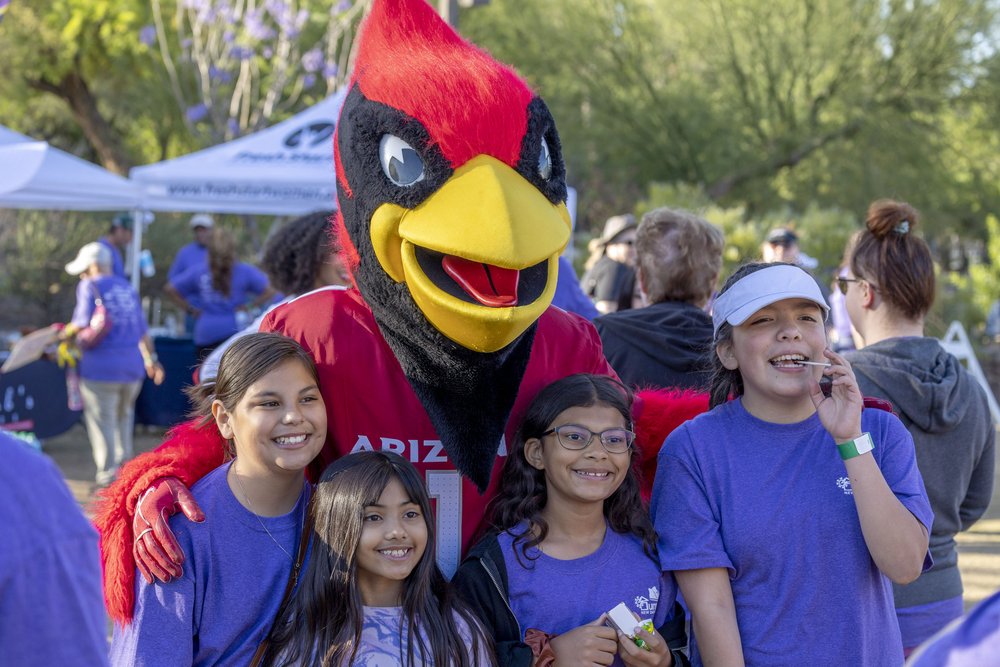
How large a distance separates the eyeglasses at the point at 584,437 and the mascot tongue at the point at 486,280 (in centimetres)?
38

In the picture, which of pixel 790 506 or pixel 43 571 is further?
pixel 790 506

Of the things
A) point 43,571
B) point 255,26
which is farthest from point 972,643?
point 255,26

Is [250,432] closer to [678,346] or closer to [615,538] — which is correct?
[615,538]

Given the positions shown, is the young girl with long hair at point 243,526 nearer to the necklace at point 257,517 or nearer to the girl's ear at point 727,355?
the necklace at point 257,517

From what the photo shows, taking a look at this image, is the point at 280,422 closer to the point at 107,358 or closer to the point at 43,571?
the point at 43,571

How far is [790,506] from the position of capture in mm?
2279

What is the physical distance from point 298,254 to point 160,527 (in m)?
2.08

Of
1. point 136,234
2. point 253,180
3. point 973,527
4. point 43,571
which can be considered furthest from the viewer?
point 136,234

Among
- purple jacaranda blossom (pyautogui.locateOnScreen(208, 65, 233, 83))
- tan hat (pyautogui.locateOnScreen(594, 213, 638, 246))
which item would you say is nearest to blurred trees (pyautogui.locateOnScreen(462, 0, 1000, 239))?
purple jacaranda blossom (pyautogui.locateOnScreen(208, 65, 233, 83))

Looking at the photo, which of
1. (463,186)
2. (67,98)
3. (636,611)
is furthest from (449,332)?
(67,98)

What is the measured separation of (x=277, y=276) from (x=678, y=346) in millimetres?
1715

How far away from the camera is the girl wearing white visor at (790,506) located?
2.22 meters

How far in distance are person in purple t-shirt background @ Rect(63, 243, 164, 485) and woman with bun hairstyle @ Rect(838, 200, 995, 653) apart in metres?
5.61

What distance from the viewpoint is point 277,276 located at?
14.1 ft
